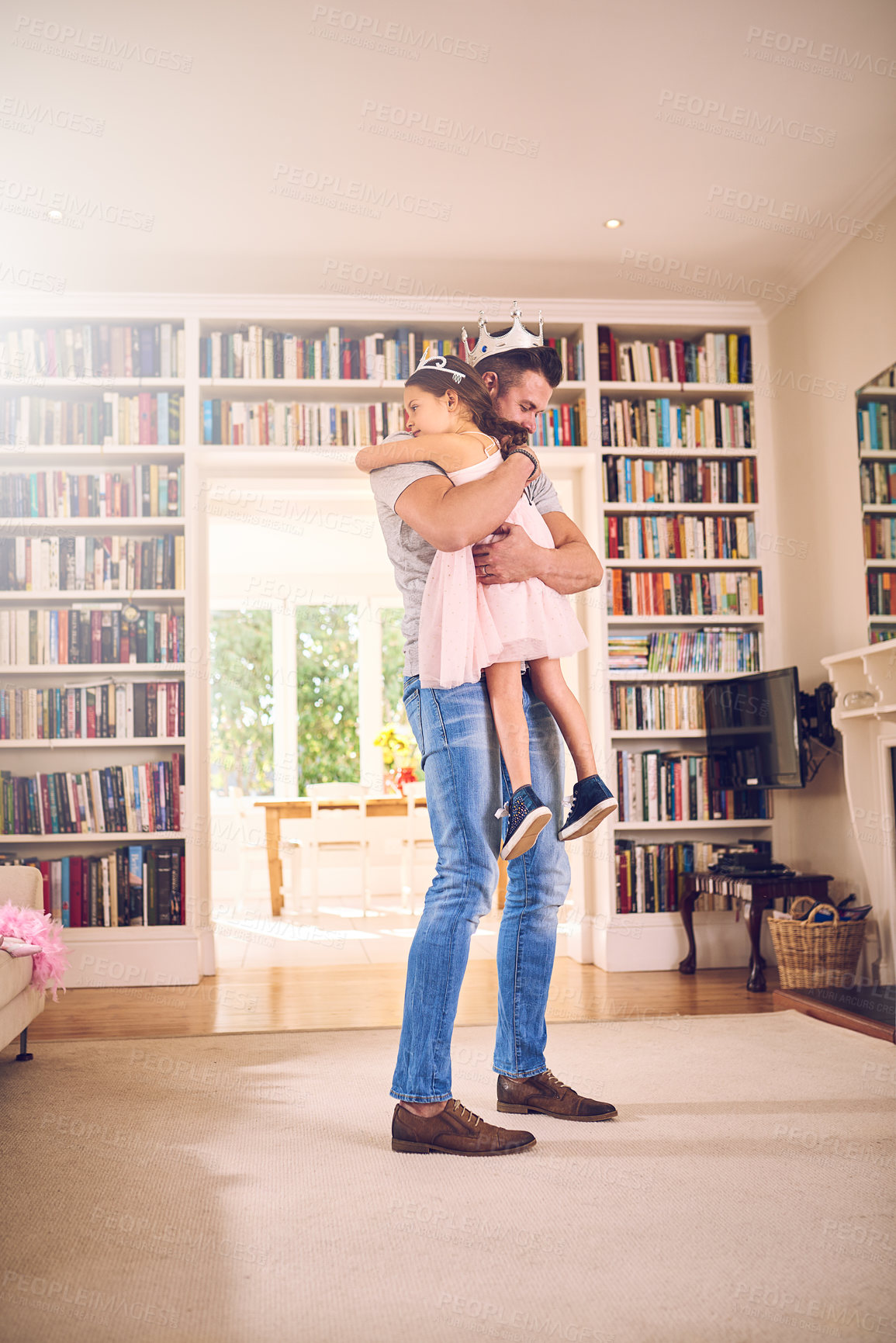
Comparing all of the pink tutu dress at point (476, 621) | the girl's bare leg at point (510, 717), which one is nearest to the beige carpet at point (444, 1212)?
the girl's bare leg at point (510, 717)

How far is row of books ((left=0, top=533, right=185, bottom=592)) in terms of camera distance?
4133 mm

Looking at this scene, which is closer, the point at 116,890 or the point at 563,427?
the point at 116,890

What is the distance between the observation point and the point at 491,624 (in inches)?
72.0

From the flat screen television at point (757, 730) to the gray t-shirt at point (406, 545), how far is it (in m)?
2.16

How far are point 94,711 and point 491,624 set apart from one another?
2.75m

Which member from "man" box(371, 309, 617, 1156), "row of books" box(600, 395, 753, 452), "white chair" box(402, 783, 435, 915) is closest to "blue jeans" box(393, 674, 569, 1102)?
"man" box(371, 309, 617, 1156)

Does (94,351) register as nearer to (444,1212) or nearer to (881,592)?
(881,592)

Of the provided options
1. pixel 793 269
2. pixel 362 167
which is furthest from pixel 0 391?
pixel 793 269

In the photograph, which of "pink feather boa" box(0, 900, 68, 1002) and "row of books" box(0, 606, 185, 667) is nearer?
"pink feather boa" box(0, 900, 68, 1002)

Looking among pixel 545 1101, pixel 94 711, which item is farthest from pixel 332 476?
pixel 545 1101

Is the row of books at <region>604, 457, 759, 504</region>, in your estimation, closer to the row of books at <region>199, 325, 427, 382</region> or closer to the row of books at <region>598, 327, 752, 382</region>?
the row of books at <region>598, 327, 752, 382</region>

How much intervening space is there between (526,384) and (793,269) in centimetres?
255

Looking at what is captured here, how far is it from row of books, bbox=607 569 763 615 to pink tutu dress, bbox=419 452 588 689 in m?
2.46

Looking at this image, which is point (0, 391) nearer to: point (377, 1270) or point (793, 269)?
point (793, 269)
